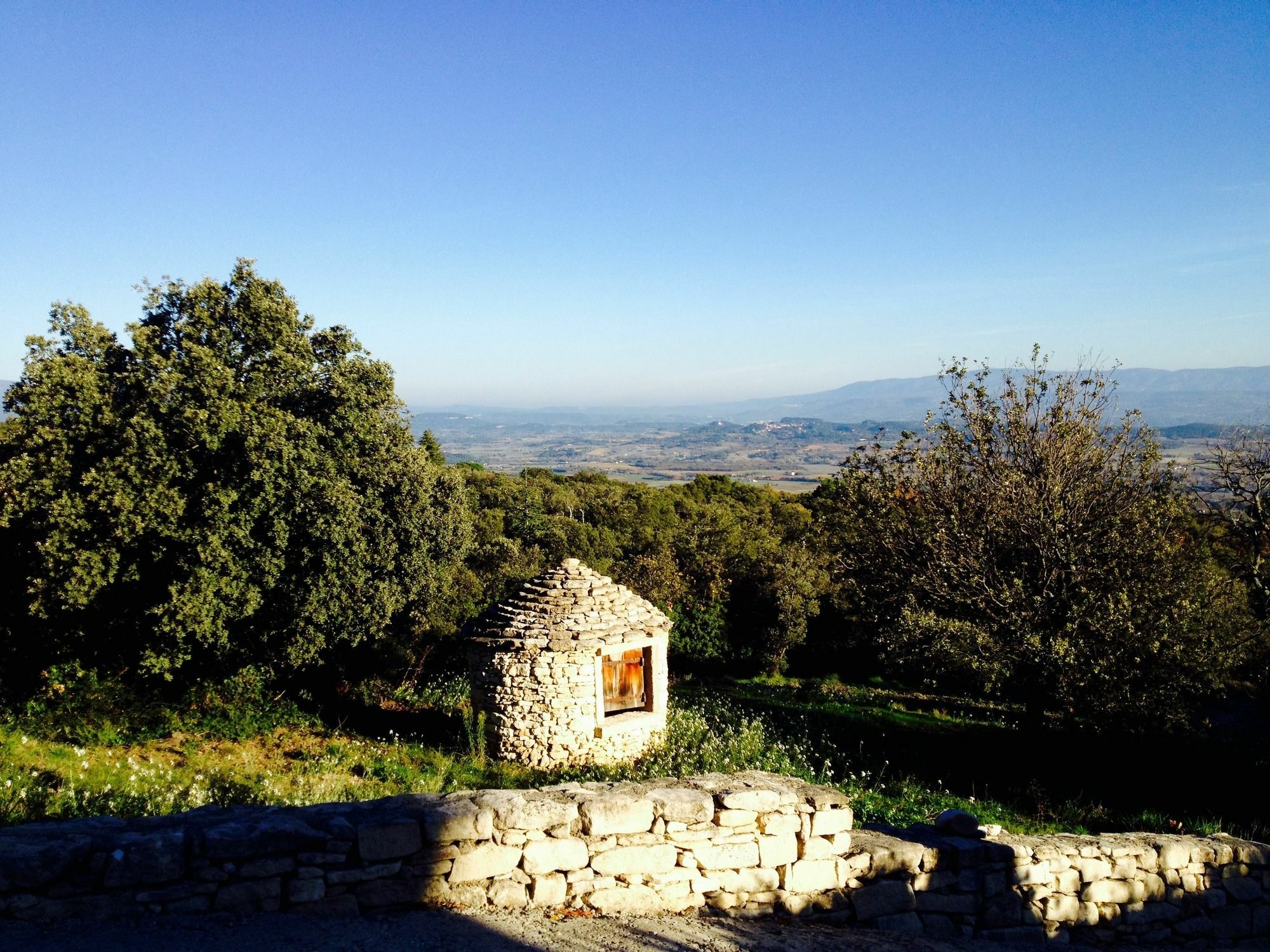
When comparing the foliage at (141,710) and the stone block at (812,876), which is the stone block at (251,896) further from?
the foliage at (141,710)

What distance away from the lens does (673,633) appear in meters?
26.7

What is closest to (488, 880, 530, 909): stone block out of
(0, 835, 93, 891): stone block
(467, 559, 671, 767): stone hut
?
(0, 835, 93, 891): stone block

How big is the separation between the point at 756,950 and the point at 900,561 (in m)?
10.0

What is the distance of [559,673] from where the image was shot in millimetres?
12352

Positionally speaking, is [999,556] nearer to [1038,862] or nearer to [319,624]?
[1038,862]

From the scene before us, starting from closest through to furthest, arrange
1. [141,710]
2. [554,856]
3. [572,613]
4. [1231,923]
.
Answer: [554,856]
[1231,923]
[572,613]
[141,710]

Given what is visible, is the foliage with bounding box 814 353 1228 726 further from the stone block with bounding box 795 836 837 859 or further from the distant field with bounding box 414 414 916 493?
the distant field with bounding box 414 414 916 493

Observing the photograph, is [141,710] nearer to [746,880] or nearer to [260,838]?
[260,838]

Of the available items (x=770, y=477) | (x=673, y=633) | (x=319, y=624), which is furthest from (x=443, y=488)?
(x=770, y=477)

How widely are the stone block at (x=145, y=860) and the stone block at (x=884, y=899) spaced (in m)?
5.50

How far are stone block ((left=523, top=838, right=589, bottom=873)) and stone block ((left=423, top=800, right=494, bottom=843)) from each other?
15.0 inches

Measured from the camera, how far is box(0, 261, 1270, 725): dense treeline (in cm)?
1284

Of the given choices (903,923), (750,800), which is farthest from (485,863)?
(903,923)

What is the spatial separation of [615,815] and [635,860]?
44cm
